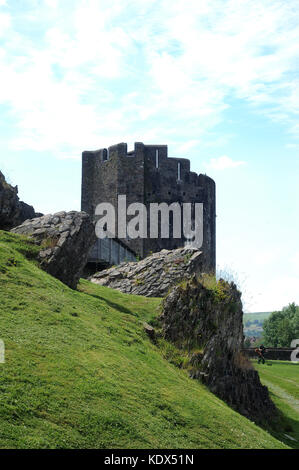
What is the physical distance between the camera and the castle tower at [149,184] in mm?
49875

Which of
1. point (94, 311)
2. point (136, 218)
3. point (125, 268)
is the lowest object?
point (94, 311)

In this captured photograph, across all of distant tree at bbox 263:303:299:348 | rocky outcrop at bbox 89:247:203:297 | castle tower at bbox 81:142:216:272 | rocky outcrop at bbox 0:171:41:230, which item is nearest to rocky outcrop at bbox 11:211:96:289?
rocky outcrop at bbox 0:171:41:230

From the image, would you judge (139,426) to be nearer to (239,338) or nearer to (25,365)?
(25,365)

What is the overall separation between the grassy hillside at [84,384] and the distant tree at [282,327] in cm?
6513

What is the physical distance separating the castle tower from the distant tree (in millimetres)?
28918

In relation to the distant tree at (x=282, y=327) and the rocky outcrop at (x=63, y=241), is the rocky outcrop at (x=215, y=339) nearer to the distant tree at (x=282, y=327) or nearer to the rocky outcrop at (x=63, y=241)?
the rocky outcrop at (x=63, y=241)

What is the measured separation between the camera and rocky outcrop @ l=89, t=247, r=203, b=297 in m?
20.3

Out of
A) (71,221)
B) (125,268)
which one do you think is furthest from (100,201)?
(71,221)

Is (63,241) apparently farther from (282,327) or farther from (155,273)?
(282,327)

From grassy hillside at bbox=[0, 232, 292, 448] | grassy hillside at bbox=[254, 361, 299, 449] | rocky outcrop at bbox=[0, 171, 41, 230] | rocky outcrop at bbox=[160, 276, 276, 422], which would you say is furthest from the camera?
rocky outcrop at bbox=[0, 171, 41, 230]

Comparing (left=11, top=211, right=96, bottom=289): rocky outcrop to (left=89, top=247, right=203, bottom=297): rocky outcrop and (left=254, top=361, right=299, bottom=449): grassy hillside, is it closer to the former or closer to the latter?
(left=89, top=247, right=203, bottom=297): rocky outcrop

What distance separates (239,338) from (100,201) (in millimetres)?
34289

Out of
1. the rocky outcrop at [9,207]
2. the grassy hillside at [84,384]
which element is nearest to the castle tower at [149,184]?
the rocky outcrop at [9,207]

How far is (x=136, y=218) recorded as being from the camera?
164 feet
